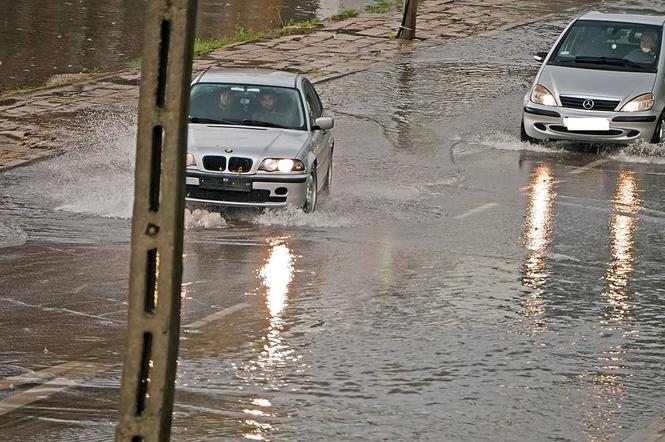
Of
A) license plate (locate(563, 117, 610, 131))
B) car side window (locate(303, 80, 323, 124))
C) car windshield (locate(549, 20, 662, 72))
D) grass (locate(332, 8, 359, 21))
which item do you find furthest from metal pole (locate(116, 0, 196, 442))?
grass (locate(332, 8, 359, 21))

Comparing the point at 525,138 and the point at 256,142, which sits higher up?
the point at 256,142

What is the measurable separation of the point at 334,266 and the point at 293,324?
2.16 meters

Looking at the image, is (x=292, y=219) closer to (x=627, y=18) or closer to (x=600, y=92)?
(x=600, y=92)

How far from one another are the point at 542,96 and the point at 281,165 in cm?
620

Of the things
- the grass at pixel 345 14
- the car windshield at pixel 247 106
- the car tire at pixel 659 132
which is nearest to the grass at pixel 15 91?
the car windshield at pixel 247 106

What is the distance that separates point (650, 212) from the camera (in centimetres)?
1638

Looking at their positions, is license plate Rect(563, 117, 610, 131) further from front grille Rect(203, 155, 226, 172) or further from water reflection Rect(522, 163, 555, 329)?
front grille Rect(203, 155, 226, 172)

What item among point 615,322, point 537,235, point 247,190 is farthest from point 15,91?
point 615,322

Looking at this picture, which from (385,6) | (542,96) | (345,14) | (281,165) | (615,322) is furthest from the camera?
(385,6)

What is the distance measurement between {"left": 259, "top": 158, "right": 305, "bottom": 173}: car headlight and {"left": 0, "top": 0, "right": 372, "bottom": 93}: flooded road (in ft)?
31.2

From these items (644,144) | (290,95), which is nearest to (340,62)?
(644,144)

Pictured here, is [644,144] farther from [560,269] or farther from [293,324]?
[293,324]

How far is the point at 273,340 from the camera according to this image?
10.4m

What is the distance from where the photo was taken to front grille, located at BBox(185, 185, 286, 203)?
48.3 feet
